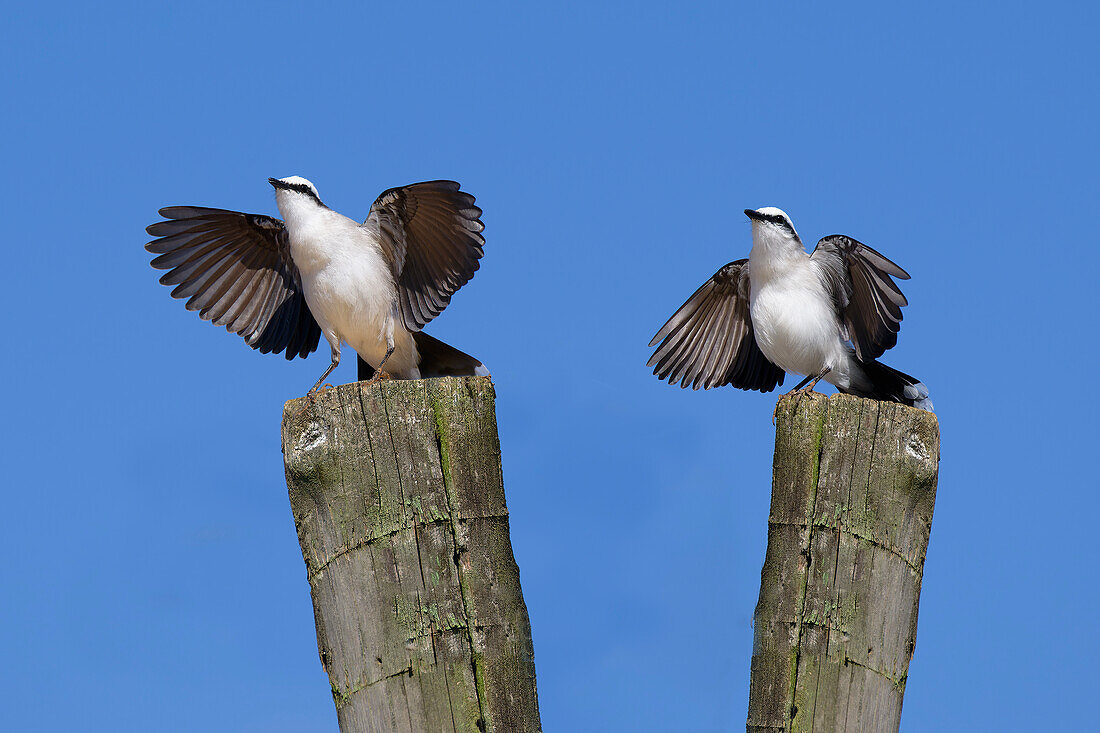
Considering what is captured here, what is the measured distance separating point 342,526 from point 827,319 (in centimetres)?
433

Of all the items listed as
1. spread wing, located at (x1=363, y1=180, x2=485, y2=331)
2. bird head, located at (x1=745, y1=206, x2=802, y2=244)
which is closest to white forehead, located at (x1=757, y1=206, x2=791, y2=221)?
bird head, located at (x1=745, y1=206, x2=802, y2=244)

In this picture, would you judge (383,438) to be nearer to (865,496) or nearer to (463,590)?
(463,590)

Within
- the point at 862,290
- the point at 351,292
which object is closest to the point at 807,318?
the point at 862,290

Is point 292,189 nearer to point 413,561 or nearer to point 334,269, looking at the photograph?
point 334,269

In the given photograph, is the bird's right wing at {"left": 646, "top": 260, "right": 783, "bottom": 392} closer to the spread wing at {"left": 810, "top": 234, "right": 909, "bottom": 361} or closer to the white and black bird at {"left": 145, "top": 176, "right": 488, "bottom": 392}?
the spread wing at {"left": 810, "top": 234, "right": 909, "bottom": 361}

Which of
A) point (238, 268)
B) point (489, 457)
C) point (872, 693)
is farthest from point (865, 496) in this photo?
point (238, 268)

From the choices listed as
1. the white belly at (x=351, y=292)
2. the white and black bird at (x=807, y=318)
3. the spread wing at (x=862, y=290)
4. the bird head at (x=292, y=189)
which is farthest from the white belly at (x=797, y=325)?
the bird head at (x=292, y=189)

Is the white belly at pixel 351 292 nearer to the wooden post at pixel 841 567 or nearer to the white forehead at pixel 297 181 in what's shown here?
the white forehead at pixel 297 181

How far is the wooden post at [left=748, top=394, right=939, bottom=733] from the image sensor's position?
4.43m

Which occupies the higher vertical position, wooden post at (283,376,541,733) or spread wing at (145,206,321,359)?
spread wing at (145,206,321,359)

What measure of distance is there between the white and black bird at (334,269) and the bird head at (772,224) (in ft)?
6.87

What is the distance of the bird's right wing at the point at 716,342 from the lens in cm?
816

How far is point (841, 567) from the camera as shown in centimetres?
451

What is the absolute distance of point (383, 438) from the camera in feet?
14.2
